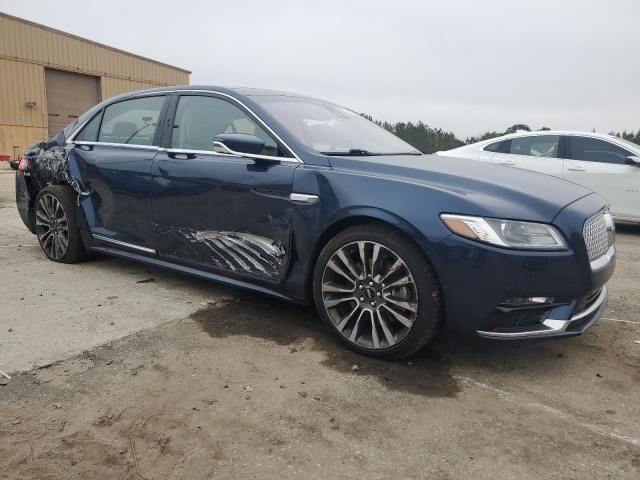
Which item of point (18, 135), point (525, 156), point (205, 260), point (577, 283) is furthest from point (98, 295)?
point (18, 135)

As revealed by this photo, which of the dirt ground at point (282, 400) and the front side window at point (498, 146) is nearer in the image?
the dirt ground at point (282, 400)

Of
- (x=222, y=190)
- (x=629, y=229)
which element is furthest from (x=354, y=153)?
(x=629, y=229)

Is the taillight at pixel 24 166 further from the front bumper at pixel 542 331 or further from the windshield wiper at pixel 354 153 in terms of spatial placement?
→ the front bumper at pixel 542 331

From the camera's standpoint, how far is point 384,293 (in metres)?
3.03

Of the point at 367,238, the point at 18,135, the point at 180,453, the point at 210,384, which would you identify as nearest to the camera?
the point at 180,453

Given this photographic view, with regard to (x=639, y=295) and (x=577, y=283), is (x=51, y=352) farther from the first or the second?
(x=639, y=295)

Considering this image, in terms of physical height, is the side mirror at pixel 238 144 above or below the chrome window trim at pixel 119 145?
above

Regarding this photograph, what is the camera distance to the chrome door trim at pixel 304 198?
128 inches

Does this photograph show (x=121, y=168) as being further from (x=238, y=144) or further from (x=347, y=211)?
(x=347, y=211)

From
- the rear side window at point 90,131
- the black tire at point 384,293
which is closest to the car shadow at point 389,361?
the black tire at point 384,293

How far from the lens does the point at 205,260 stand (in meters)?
3.88

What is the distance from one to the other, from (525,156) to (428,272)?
6.03m

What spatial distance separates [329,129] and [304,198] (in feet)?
2.62

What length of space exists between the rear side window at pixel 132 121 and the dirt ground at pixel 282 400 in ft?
Result: 4.35
